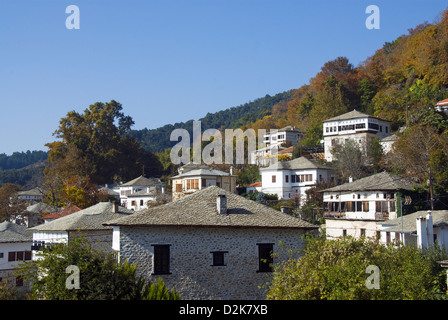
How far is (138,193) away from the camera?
73.6 metres

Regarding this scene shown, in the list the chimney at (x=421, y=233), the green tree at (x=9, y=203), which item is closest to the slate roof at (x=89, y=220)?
the chimney at (x=421, y=233)

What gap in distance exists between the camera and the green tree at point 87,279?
19.5 m

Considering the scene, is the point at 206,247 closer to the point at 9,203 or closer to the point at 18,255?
the point at 18,255

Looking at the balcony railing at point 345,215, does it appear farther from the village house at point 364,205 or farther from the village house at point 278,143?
the village house at point 278,143

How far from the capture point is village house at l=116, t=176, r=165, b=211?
234 ft

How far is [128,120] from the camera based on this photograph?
97.6 meters

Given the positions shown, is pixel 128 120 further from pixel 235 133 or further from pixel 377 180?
pixel 377 180

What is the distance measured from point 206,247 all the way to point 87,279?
7.90m

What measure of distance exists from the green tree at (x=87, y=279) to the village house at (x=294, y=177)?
4441 centimetres

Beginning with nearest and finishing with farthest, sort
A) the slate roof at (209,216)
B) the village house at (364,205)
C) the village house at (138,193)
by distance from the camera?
1. the slate roof at (209,216)
2. the village house at (364,205)
3. the village house at (138,193)

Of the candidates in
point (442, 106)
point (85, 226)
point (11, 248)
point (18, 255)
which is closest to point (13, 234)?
point (11, 248)

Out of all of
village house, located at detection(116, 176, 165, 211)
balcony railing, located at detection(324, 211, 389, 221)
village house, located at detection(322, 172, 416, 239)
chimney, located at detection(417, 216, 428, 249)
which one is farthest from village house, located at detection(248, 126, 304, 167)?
chimney, located at detection(417, 216, 428, 249)

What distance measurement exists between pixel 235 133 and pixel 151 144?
287ft

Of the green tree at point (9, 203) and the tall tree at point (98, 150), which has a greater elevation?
the tall tree at point (98, 150)
